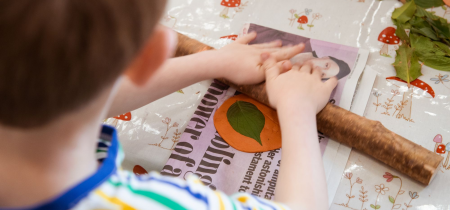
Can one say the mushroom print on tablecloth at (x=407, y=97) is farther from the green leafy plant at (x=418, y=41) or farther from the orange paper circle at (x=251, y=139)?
the orange paper circle at (x=251, y=139)

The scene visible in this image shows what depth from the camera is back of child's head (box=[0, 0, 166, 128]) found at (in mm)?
195

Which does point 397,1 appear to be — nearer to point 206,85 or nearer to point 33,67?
point 206,85

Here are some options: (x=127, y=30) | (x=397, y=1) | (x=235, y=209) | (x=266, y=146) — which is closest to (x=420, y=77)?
(x=397, y=1)

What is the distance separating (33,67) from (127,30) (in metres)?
0.06

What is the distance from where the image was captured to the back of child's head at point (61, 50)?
195mm

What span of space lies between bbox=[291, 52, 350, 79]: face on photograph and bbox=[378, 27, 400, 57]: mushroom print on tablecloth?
121mm

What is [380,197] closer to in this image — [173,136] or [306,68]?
[306,68]

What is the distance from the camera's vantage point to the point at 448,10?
0.90 m

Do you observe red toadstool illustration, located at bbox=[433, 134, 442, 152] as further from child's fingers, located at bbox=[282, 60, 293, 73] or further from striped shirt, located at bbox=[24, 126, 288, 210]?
striped shirt, located at bbox=[24, 126, 288, 210]

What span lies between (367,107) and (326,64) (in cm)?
13

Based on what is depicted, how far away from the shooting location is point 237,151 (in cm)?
68

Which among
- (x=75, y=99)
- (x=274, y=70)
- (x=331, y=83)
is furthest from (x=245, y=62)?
(x=75, y=99)

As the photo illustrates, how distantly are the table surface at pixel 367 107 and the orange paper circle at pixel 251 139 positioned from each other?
7 centimetres

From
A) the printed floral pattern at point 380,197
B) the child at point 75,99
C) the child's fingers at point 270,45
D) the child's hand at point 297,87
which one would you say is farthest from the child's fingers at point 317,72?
the child at point 75,99
